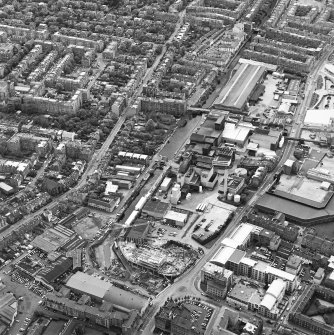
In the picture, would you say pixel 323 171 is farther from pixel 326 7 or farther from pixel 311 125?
pixel 326 7

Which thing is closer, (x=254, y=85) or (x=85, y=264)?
(x=85, y=264)

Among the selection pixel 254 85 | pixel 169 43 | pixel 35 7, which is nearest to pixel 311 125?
pixel 254 85

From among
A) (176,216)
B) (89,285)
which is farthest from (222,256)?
(89,285)

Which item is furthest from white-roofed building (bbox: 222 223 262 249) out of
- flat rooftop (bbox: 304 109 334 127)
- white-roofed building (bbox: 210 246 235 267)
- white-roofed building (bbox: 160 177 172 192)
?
flat rooftop (bbox: 304 109 334 127)

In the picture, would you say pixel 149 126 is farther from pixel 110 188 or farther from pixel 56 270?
pixel 56 270

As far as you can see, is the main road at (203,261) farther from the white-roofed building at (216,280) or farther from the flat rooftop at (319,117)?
the white-roofed building at (216,280)
